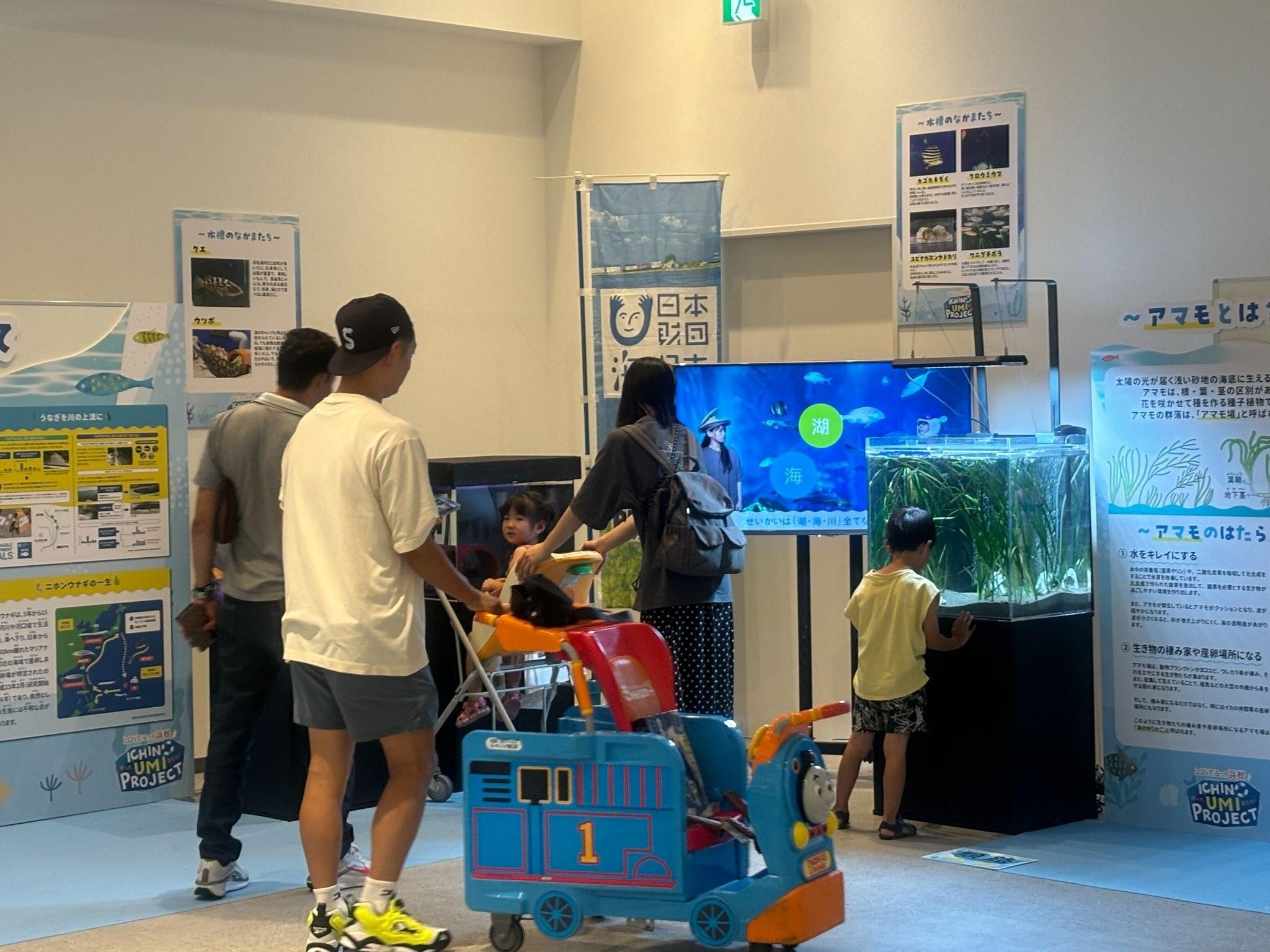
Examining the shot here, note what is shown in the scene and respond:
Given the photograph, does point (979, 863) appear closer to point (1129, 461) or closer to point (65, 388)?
point (1129, 461)

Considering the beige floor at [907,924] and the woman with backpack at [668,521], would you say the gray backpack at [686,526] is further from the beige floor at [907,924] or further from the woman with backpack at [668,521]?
the beige floor at [907,924]

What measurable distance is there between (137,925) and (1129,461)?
11.1 ft

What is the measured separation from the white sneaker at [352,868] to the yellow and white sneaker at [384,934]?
2.85ft

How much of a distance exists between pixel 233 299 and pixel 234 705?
2.41 metres

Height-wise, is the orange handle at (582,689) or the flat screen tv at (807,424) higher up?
the flat screen tv at (807,424)

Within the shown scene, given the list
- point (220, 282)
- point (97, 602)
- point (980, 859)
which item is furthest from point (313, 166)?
point (980, 859)

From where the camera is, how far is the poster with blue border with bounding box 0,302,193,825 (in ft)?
18.5

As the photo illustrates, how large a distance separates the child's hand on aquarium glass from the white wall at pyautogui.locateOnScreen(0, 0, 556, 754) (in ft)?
9.09

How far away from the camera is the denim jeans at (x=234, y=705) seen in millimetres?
4617

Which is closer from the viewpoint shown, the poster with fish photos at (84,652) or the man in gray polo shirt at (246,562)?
the man in gray polo shirt at (246,562)

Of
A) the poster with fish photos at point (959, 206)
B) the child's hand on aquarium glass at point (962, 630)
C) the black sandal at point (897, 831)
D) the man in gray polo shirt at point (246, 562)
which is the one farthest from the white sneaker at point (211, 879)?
the poster with fish photos at point (959, 206)

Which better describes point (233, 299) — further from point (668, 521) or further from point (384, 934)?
point (384, 934)

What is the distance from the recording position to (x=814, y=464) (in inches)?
241

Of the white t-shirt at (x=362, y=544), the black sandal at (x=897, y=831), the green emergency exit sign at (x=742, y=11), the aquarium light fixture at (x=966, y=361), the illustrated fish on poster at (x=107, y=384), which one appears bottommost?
the black sandal at (x=897, y=831)
